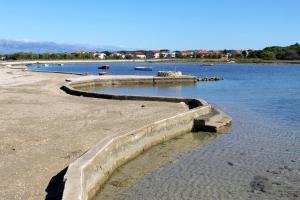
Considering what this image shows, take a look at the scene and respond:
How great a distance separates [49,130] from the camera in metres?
15.4

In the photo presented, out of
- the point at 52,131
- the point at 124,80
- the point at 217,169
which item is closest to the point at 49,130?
the point at 52,131

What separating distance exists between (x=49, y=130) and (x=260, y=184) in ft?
24.8

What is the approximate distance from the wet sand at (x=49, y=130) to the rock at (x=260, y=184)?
4.75 metres

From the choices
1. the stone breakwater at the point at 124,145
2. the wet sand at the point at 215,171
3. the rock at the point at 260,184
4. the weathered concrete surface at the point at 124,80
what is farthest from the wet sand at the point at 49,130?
the weathered concrete surface at the point at 124,80

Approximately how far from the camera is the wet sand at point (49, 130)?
9707mm

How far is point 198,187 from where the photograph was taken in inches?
444

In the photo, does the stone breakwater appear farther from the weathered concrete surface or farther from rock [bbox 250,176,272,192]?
the weathered concrete surface

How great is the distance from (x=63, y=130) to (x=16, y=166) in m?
4.96

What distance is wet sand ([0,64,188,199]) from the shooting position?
382 inches

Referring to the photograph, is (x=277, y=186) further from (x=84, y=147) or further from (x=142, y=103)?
(x=142, y=103)

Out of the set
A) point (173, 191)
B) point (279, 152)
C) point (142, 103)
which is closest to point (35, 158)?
point (173, 191)

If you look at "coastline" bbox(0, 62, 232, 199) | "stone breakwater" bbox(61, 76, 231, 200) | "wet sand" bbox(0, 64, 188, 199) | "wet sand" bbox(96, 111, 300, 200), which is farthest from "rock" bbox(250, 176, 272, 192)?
"wet sand" bbox(0, 64, 188, 199)

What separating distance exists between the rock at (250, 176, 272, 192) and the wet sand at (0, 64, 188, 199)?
475 cm

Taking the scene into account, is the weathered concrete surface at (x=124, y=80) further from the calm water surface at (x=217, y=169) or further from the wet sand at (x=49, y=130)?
the calm water surface at (x=217, y=169)
